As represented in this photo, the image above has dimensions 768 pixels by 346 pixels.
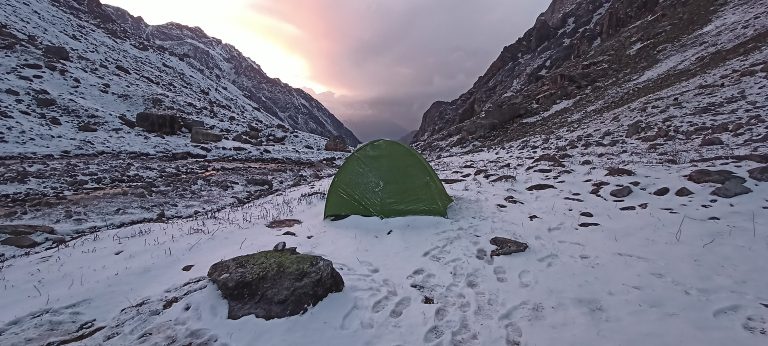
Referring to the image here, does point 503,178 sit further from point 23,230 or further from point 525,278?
point 23,230

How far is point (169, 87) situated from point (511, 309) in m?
53.4

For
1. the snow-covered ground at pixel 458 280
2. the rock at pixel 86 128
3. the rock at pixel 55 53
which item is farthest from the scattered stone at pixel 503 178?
the rock at pixel 55 53

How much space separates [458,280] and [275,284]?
111 inches

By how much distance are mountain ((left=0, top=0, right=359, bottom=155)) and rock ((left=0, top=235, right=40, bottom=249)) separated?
1307cm

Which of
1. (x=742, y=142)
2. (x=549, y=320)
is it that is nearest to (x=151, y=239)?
(x=549, y=320)

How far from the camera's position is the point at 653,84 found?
2747 cm

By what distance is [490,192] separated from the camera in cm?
1072

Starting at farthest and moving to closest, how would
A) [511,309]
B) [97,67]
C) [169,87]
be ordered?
[169,87], [97,67], [511,309]

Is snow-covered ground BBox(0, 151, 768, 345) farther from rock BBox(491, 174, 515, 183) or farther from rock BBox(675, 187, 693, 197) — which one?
rock BBox(491, 174, 515, 183)

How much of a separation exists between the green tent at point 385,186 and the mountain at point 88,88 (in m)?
18.5

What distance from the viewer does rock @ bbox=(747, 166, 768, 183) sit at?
773 cm

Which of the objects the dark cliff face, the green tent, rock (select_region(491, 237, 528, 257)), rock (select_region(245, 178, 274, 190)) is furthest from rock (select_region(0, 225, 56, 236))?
the dark cliff face

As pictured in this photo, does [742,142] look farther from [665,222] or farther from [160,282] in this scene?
[160,282]

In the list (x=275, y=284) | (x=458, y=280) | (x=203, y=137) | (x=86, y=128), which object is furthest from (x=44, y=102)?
(x=458, y=280)
